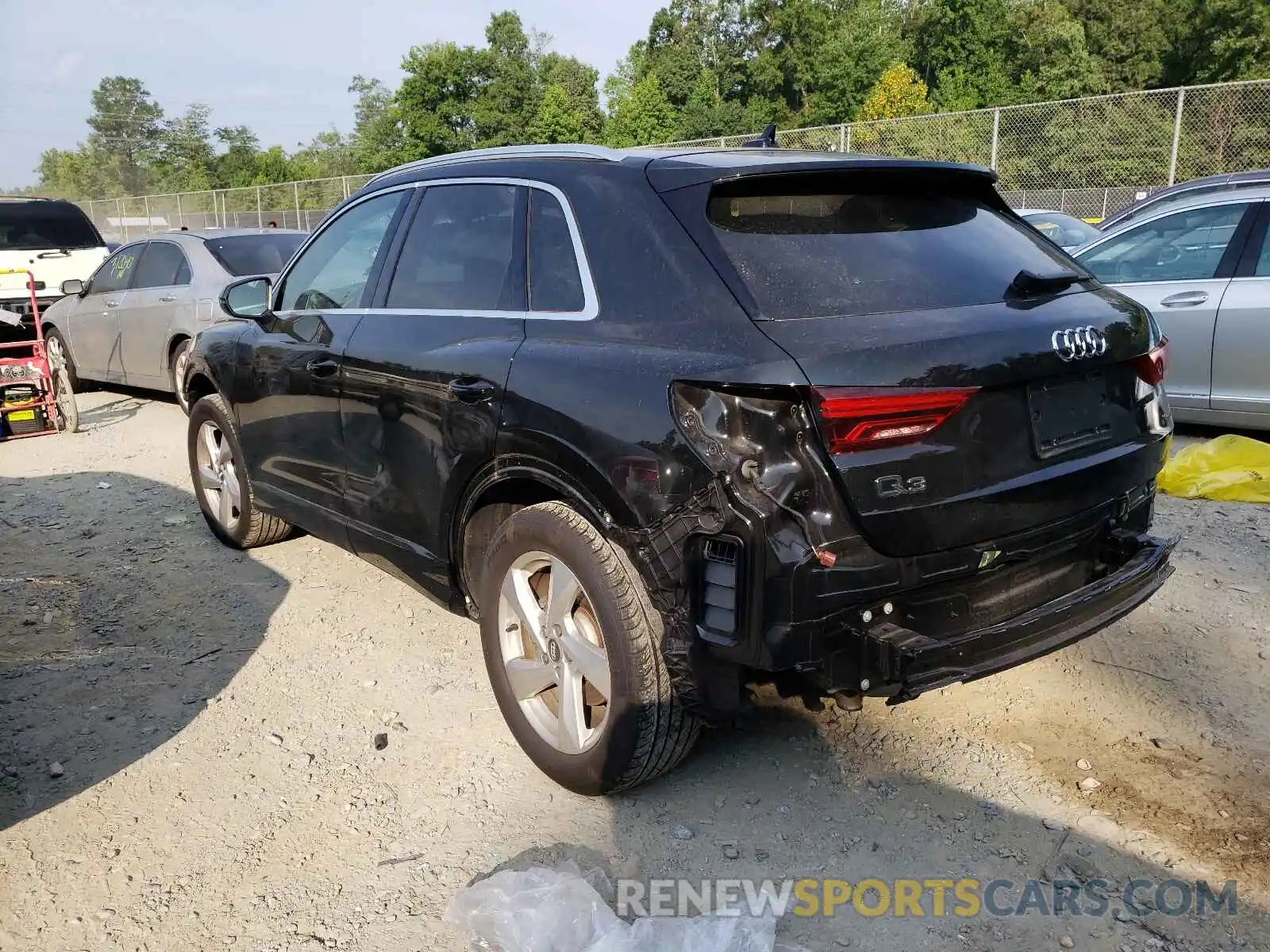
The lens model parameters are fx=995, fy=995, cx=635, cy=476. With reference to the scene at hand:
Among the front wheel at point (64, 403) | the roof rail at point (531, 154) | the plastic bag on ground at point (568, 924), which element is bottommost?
the plastic bag on ground at point (568, 924)

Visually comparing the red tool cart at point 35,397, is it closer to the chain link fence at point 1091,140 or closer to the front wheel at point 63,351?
the front wheel at point 63,351

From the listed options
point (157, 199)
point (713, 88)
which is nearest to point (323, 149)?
point (713, 88)

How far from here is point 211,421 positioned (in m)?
5.27

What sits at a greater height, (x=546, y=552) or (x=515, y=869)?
(x=546, y=552)

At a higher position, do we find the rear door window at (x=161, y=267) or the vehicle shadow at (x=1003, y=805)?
the rear door window at (x=161, y=267)

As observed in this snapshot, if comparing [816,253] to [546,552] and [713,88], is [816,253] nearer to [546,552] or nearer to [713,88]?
[546,552]

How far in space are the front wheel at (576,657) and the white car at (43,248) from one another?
10.5 metres

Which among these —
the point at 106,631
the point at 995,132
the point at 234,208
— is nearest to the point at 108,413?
the point at 106,631

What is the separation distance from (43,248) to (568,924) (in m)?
12.5

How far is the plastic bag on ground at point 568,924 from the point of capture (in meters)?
2.29

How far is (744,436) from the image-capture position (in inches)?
94.1

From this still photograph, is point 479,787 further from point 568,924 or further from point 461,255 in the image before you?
point 461,255

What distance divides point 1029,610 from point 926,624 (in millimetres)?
388

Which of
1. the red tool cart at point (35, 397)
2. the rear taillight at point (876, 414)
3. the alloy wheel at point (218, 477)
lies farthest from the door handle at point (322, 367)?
the red tool cart at point (35, 397)
